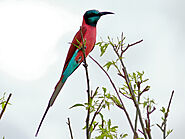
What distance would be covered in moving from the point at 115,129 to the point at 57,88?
92 cm

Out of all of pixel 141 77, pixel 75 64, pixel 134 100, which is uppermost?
pixel 75 64

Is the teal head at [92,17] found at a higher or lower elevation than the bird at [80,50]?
higher

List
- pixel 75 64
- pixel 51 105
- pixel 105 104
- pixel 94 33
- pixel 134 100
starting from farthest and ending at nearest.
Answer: pixel 94 33 < pixel 75 64 < pixel 51 105 < pixel 105 104 < pixel 134 100

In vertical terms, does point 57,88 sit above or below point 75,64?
below

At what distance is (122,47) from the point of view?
92 cm

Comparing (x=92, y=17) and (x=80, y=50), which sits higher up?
(x=92, y=17)

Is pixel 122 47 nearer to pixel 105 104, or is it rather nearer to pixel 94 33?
pixel 105 104

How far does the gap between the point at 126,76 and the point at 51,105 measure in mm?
776

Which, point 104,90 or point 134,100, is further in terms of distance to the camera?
point 104,90

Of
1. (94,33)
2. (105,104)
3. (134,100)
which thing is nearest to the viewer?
(134,100)

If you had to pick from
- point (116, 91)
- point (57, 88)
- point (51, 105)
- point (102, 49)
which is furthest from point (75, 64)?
point (116, 91)

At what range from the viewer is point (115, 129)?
93 centimetres

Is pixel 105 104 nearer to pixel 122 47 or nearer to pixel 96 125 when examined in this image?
pixel 96 125

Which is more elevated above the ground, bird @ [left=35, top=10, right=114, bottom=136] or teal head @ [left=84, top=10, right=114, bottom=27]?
teal head @ [left=84, top=10, right=114, bottom=27]
